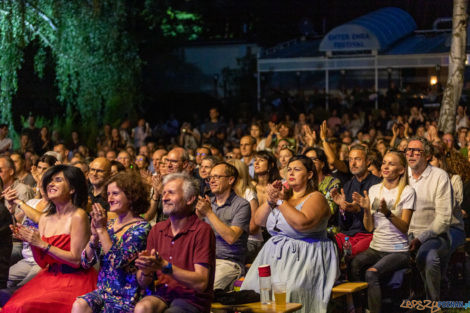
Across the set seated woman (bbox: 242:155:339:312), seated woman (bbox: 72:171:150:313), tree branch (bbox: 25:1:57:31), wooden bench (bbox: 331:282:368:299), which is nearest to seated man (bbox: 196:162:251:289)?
seated woman (bbox: 242:155:339:312)

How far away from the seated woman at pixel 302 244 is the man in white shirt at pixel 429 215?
1.51 m

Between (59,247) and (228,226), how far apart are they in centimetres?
160

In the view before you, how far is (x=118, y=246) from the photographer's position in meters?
5.77

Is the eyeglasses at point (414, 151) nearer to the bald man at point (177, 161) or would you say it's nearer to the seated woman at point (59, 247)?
the bald man at point (177, 161)

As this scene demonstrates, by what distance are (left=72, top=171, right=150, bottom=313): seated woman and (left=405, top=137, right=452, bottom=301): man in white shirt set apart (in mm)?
3430

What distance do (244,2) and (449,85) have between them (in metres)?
20.6


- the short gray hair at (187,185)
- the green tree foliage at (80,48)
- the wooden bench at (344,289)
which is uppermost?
the green tree foliage at (80,48)

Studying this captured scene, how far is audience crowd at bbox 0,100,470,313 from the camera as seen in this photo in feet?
18.9

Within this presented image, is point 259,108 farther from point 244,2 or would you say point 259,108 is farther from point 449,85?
point 449,85

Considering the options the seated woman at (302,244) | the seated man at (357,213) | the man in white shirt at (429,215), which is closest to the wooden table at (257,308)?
the seated woman at (302,244)

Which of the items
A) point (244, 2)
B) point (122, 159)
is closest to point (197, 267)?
point (122, 159)

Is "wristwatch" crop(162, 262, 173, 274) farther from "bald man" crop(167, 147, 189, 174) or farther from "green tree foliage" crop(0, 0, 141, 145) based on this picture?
"green tree foliage" crop(0, 0, 141, 145)

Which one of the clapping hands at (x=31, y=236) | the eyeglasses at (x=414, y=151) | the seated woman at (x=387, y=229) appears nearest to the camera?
the clapping hands at (x=31, y=236)

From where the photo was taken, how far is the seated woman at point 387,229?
776 cm
